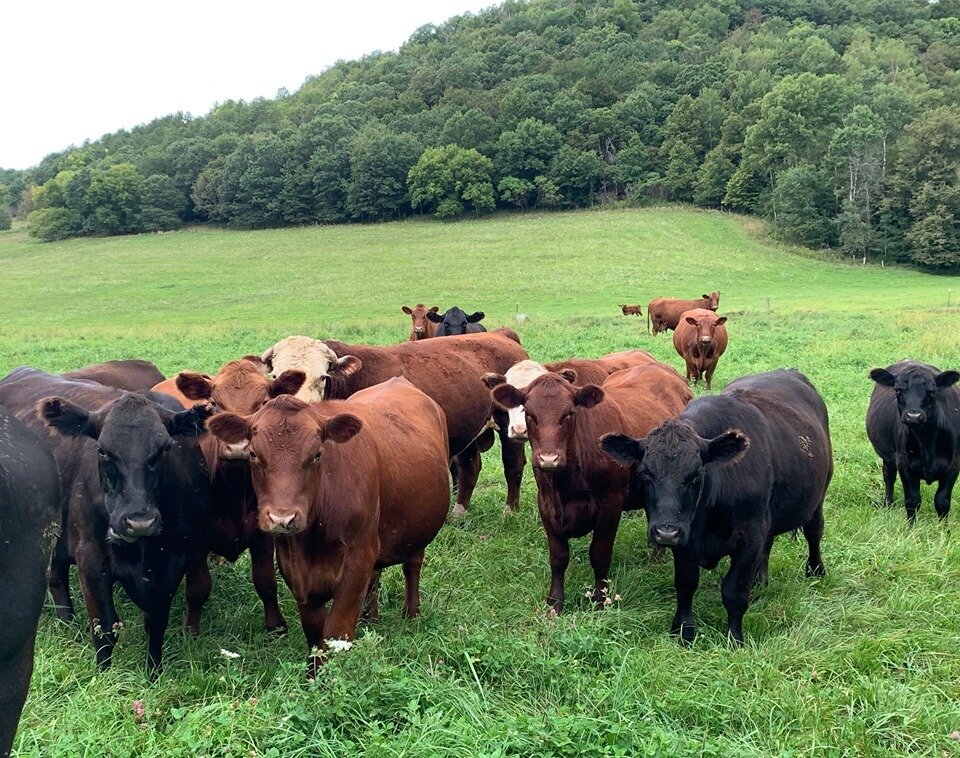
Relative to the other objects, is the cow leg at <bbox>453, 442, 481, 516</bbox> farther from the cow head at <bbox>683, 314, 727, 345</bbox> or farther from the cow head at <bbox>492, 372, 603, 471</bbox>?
the cow head at <bbox>683, 314, 727, 345</bbox>

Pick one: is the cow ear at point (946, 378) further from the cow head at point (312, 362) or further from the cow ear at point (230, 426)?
the cow ear at point (230, 426)

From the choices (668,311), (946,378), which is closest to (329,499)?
(946,378)

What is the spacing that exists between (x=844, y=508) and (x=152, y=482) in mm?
6878

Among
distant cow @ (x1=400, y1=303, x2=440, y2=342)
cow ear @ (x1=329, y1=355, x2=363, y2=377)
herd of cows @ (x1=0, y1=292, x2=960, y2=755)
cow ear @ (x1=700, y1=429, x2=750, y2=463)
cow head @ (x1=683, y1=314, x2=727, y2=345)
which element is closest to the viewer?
herd of cows @ (x1=0, y1=292, x2=960, y2=755)

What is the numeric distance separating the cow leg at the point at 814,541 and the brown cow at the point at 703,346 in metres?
9.61

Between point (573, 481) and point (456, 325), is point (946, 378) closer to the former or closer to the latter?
point (573, 481)

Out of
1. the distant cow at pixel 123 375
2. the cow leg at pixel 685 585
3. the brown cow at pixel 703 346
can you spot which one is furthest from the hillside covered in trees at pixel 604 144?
the cow leg at pixel 685 585

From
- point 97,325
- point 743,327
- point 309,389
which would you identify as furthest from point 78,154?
point 309,389

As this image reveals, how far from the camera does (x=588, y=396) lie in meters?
6.16

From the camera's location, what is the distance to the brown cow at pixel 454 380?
26.7ft

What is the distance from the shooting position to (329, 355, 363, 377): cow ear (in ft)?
25.0

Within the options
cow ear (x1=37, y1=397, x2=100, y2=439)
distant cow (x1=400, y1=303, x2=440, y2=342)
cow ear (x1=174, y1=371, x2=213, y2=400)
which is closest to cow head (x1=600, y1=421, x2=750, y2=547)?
cow ear (x1=174, y1=371, x2=213, y2=400)

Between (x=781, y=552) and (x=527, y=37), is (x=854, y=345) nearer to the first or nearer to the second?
(x=781, y=552)

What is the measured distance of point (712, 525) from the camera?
5520mm
